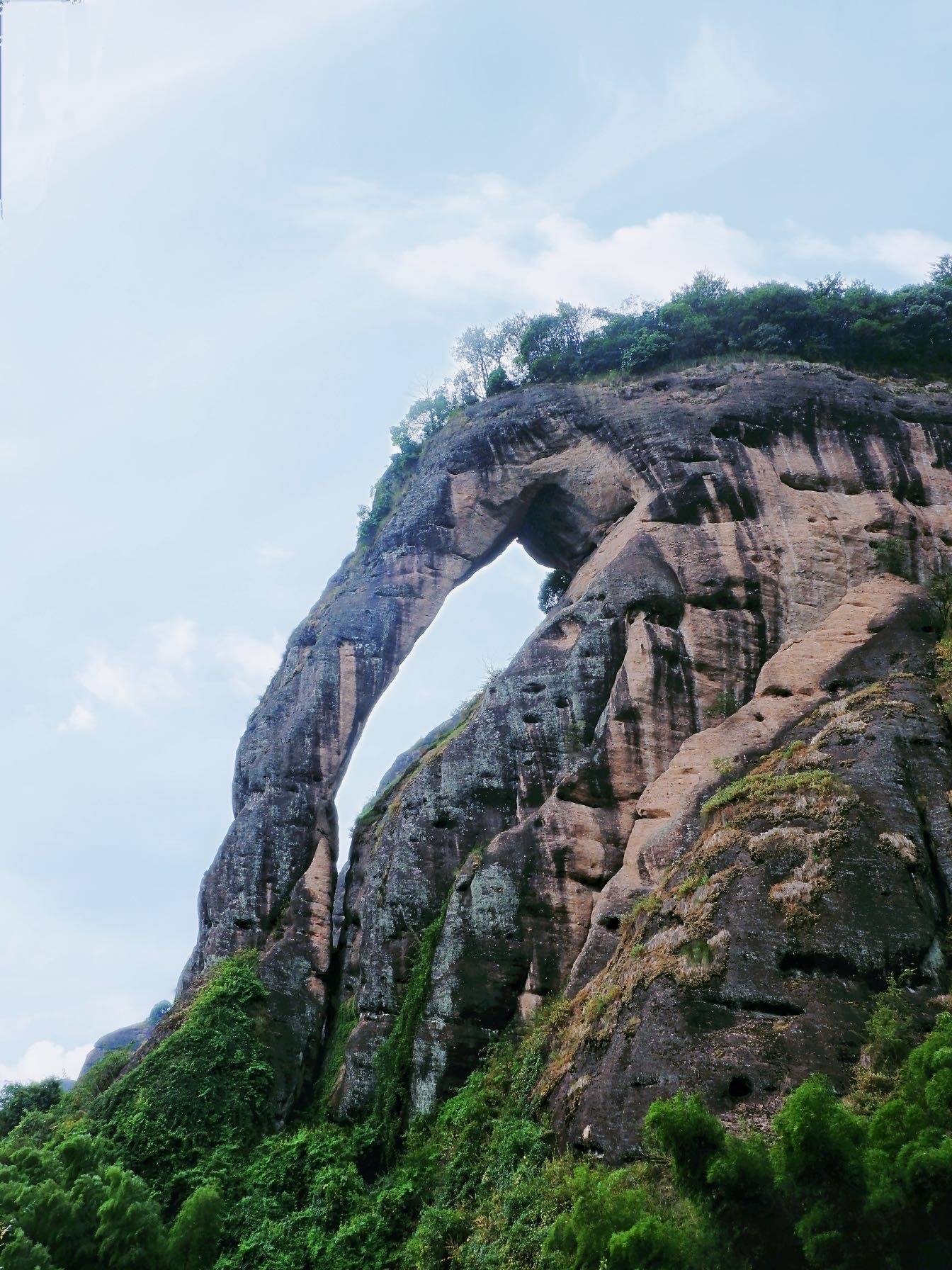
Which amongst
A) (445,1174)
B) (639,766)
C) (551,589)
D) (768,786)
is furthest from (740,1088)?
(551,589)

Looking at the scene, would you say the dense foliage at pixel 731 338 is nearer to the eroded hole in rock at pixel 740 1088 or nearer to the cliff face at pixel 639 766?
the cliff face at pixel 639 766

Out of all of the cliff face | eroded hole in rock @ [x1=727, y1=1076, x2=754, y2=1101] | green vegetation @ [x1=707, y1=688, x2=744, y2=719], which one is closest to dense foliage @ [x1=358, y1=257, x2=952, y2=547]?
the cliff face

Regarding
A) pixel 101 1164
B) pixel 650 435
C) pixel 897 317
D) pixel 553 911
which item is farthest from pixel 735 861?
pixel 897 317

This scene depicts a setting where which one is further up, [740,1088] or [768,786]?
[768,786]

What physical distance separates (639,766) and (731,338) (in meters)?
14.9

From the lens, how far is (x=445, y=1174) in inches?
562

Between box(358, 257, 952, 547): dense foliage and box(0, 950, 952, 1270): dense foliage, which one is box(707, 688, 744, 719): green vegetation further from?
box(358, 257, 952, 547): dense foliage

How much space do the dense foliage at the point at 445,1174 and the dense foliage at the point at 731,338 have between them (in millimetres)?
15741

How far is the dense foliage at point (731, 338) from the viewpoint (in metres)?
27.6

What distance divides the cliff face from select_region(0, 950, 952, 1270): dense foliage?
0.67 metres

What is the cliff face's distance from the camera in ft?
40.5

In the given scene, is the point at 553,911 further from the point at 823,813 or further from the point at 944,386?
the point at 944,386

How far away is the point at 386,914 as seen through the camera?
18.8 metres

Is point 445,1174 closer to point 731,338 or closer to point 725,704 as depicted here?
point 725,704
